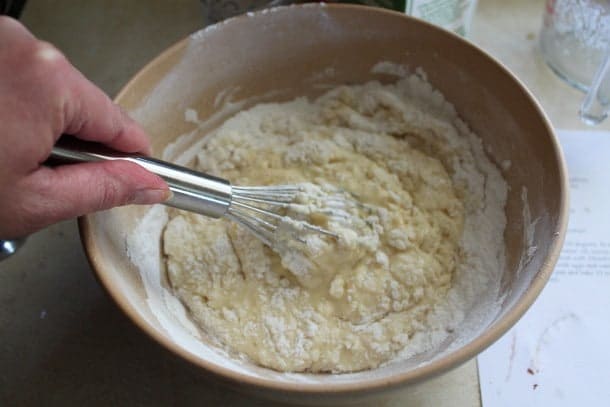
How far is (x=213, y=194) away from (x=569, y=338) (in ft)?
2.17

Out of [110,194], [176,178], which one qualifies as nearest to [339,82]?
[176,178]

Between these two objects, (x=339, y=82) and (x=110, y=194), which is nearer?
(x=110, y=194)

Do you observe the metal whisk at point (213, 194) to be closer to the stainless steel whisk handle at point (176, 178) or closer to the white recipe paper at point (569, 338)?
the stainless steel whisk handle at point (176, 178)

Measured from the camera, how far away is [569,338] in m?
0.95

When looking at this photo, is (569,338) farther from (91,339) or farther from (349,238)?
(91,339)

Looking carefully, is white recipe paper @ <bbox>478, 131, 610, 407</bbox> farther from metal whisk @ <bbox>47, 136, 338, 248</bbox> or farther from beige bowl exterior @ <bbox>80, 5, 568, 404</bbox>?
metal whisk @ <bbox>47, 136, 338, 248</bbox>

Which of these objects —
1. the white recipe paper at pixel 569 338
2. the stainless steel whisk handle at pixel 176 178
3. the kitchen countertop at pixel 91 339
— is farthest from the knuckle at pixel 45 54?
the white recipe paper at pixel 569 338

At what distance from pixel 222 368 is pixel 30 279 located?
0.54 m

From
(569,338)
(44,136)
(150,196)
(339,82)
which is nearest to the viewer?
(44,136)

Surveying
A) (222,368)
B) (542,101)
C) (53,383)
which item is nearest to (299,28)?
(542,101)

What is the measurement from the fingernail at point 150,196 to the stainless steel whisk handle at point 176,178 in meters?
0.02

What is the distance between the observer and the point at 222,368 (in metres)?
0.72

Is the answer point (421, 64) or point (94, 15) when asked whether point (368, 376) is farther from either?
point (94, 15)

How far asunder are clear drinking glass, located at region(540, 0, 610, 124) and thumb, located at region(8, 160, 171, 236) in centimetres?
91
